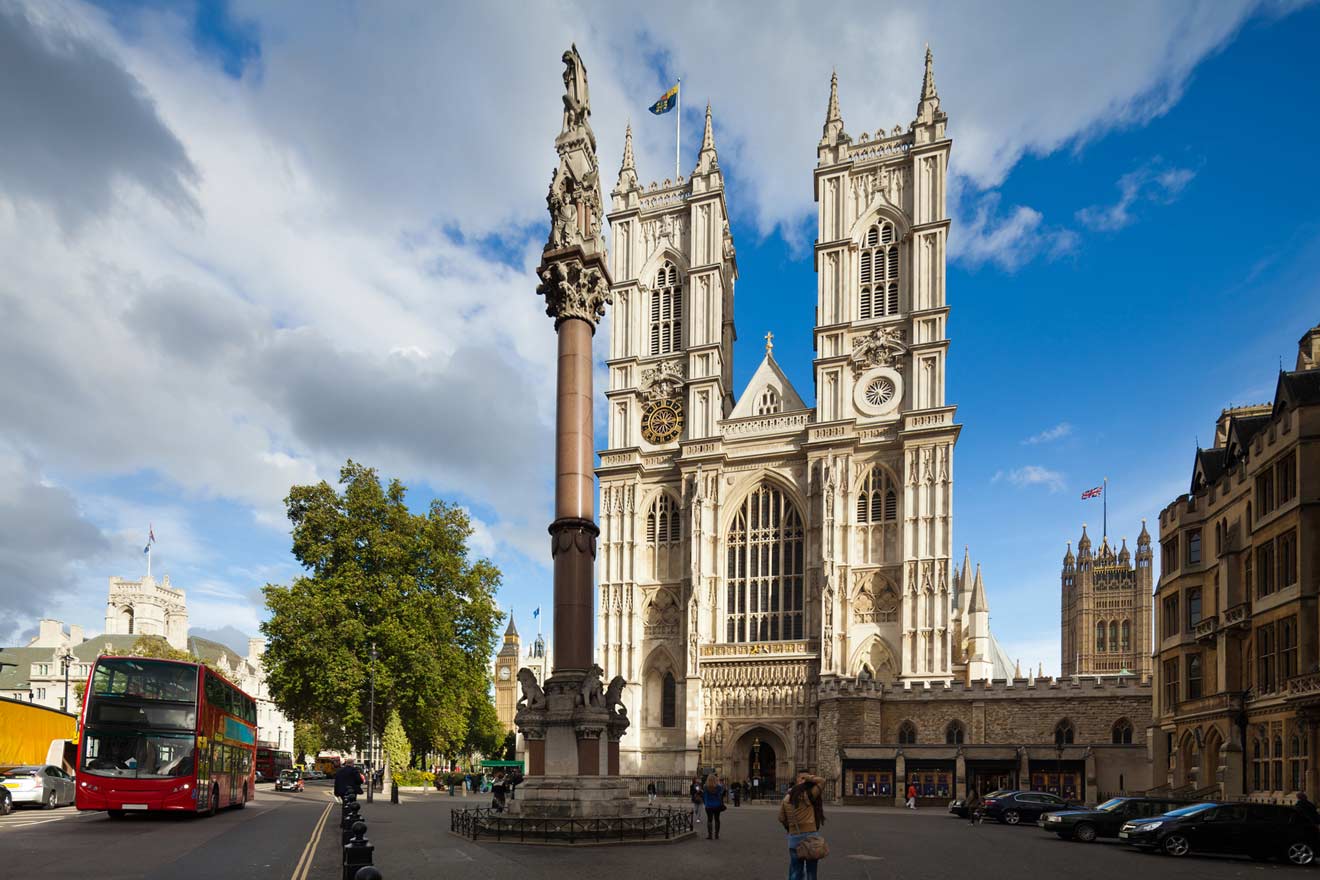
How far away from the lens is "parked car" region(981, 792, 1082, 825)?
32312 millimetres

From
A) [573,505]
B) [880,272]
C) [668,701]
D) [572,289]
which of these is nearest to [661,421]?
[880,272]

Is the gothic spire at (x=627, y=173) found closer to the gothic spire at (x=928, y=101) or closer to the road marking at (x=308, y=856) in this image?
→ the gothic spire at (x=928, y=101)

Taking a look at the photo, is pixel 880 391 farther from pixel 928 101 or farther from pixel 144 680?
pixel 144 680

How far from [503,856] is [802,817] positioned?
25.5 feet

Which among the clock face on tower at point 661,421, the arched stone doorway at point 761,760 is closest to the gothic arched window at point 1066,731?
the arched stone doorway at point 761,760

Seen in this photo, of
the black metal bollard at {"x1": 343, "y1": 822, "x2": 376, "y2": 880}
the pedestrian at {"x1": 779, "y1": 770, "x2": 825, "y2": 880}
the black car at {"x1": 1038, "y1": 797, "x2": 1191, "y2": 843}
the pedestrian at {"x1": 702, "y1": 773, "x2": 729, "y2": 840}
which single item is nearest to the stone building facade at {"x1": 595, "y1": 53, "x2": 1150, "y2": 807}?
the black car at {"x1": 1038, "y1": 797, "x2": 1191, "y2": 843}

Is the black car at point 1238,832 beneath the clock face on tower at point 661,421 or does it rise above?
beneath

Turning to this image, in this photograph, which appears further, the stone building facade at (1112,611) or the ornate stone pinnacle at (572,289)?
the stone building facade at (1112,611)

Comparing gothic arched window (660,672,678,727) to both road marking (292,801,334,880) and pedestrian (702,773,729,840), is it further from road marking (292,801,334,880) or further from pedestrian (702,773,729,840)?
pedestrian (702,773,729,840)

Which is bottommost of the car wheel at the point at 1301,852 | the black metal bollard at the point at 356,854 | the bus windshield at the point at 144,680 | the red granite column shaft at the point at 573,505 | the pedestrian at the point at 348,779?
the car wheel at the point at 1301,852

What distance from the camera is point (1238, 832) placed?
789 inches

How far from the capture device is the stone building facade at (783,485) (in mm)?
55219

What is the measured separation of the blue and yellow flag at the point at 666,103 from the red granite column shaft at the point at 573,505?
49.5m

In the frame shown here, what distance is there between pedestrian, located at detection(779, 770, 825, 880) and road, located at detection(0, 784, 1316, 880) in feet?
13.4
